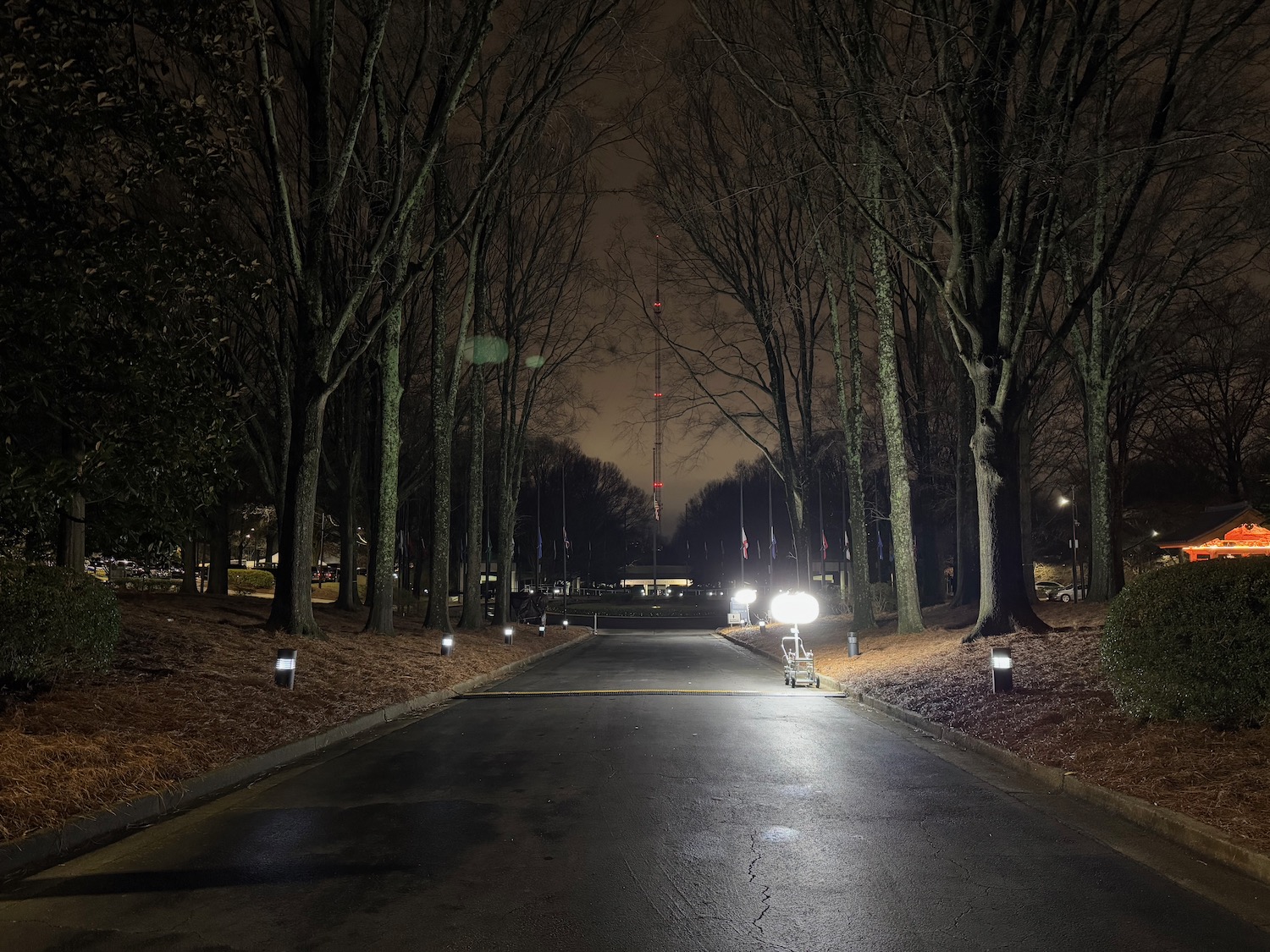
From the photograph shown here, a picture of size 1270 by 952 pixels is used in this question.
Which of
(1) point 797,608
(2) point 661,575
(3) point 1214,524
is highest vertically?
(2) point 661,575

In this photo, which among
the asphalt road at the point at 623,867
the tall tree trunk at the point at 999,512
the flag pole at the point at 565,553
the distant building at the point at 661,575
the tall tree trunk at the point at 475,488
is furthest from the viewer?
the distant building at the point at 661,575

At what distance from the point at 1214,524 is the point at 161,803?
36.1 meters

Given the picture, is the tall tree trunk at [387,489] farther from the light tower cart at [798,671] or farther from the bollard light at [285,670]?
the light tower cart at [798,671]

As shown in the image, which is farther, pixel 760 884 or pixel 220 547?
pixel 220 547

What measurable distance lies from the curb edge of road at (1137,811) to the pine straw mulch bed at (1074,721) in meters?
0.10

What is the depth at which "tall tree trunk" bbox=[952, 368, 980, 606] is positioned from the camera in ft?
82.1

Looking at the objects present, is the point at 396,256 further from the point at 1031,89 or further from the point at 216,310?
the point at 1031,89

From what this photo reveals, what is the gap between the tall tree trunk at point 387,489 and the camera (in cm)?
2211

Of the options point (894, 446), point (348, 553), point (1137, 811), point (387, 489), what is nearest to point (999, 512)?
point (894, 446)

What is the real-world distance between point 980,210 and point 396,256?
1177 cm

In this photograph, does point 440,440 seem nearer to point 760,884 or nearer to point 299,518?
point 299,518

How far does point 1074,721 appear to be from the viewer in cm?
1005

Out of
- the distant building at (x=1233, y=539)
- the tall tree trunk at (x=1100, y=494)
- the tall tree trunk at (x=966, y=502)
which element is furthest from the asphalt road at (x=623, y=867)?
the distant building at (x=1233, y=539)

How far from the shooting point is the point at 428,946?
4633 millimetres
